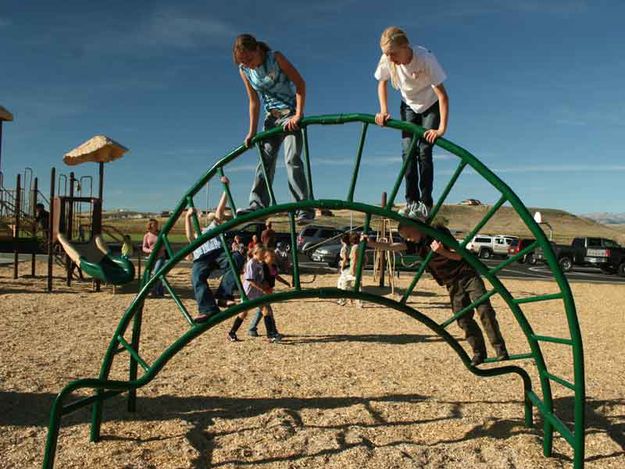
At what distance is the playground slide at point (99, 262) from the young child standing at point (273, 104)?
437 cm

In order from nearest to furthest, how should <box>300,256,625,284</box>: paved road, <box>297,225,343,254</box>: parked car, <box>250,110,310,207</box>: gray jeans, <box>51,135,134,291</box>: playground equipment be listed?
<box>250,110,310,207</box>: gray jeans → <box>51,135,134,291</box>: playground equipment → <box>300,256,625,284</box>: paved road → <box>297,225,343,254</box>: parked car

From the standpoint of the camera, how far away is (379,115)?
124 inches

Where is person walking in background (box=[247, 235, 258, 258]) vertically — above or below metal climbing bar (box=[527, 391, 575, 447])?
above

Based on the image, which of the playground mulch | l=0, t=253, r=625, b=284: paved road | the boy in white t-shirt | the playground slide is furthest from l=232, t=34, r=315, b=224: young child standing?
l=0, t=253, r=625, b=284: paved road

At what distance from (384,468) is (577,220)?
106553 millimetres

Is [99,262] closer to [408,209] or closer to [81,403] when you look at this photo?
[81,403]

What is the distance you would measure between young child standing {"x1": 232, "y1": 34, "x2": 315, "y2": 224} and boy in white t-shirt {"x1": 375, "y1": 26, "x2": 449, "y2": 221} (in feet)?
1.78

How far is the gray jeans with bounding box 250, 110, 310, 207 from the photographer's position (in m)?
3.40

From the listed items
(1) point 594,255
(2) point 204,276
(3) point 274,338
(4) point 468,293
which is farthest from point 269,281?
(1) point 594,255

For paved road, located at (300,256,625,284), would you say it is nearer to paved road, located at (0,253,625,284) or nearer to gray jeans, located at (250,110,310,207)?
paved road, located at (0,253,625,284)

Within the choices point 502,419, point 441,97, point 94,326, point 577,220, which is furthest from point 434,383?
point 577,220

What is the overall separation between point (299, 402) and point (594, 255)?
22360 millimetres

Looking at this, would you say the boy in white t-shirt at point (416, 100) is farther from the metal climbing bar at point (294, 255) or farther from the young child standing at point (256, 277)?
the young child standing at point (256, 277)

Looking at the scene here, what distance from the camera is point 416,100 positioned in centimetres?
333
